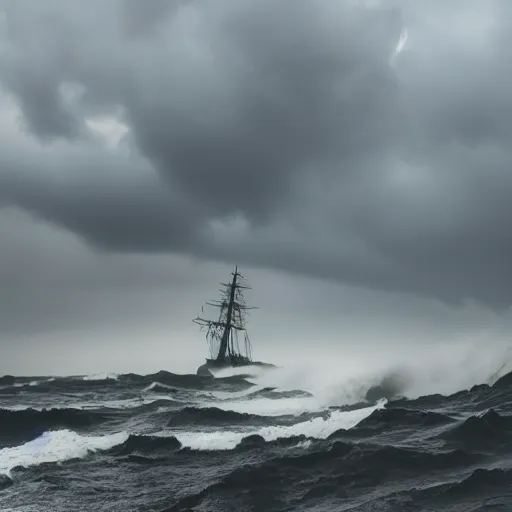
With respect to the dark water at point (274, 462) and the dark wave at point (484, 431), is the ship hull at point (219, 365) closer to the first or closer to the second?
the dark water at point (274, 462)

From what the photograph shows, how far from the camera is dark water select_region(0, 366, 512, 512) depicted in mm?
11680

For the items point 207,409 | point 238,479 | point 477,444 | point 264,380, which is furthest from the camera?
point 264,380

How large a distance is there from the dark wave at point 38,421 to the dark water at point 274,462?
6.7 inches

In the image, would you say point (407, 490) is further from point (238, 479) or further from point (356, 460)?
point (238, 479)

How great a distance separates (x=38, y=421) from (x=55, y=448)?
8209 mm

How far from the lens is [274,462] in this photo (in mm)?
14453

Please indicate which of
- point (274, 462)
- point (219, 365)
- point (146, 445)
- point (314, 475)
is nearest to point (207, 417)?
point (146, 445)

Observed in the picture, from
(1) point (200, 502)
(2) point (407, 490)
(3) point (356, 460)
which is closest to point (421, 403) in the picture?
(3) point (356, 460)

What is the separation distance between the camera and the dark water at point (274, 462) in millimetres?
11680

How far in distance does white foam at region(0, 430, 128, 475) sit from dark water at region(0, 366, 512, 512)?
0.06m

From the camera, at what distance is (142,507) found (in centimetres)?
1202

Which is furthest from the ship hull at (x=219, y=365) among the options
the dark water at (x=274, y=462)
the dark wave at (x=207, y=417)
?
the dark water at (x=274, y=462)

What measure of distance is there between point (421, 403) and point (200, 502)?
15.5 meters

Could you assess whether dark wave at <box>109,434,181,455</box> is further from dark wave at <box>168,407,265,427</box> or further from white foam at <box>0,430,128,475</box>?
dark wave at <box>168,407,265,427</box>
